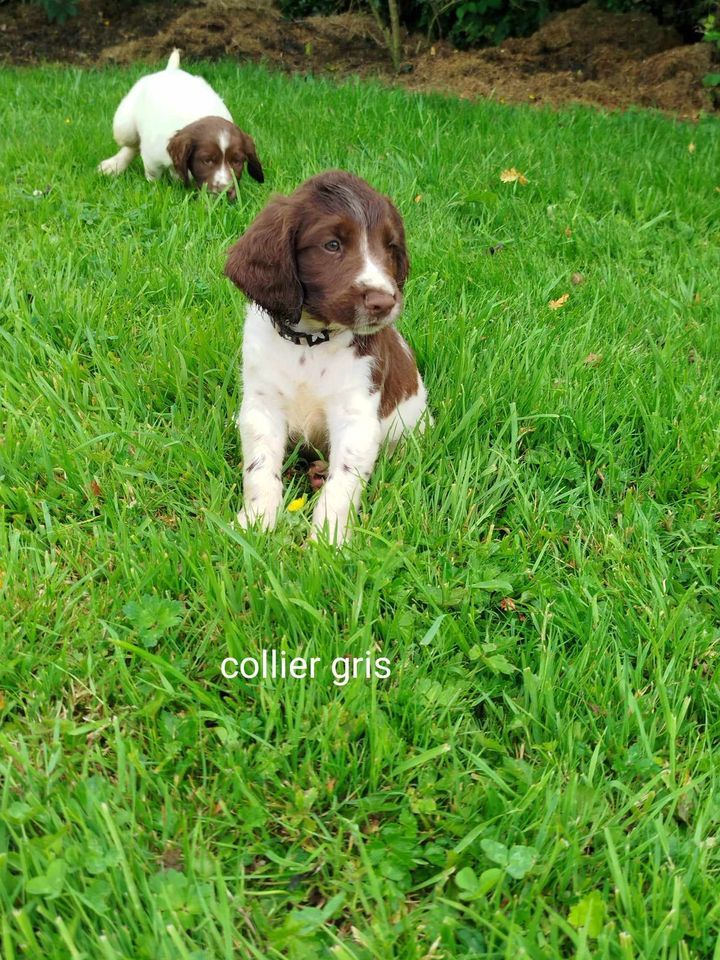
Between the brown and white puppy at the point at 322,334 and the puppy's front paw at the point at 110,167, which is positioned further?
the puppy's front paw at the point at 110,167

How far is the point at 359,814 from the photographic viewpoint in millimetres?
1719

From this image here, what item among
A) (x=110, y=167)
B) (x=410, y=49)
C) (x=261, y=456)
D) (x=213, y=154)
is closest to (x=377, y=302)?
(x=261, y=456)

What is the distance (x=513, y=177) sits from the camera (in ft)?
16.8

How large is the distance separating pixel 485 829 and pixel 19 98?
680cm

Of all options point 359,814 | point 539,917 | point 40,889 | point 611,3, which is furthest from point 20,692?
point 611,3

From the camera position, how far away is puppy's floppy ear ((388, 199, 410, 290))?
2.73 metres

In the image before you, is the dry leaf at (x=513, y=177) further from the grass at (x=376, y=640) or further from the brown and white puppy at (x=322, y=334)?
the brown and white puppy at (x=322, y=334)

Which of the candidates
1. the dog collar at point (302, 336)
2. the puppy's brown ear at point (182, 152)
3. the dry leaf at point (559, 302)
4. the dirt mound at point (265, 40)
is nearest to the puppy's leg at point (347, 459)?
the dog collar at point (302, 336)

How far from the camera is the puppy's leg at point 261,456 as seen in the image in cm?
257

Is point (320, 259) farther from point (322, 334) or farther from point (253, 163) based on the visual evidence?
point (253, 163)

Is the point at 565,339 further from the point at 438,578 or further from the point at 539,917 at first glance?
the point at 539,917

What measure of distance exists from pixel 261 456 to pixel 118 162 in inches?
148

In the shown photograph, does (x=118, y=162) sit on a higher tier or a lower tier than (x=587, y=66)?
lower

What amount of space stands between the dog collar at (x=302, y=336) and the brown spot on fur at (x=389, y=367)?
103mm
